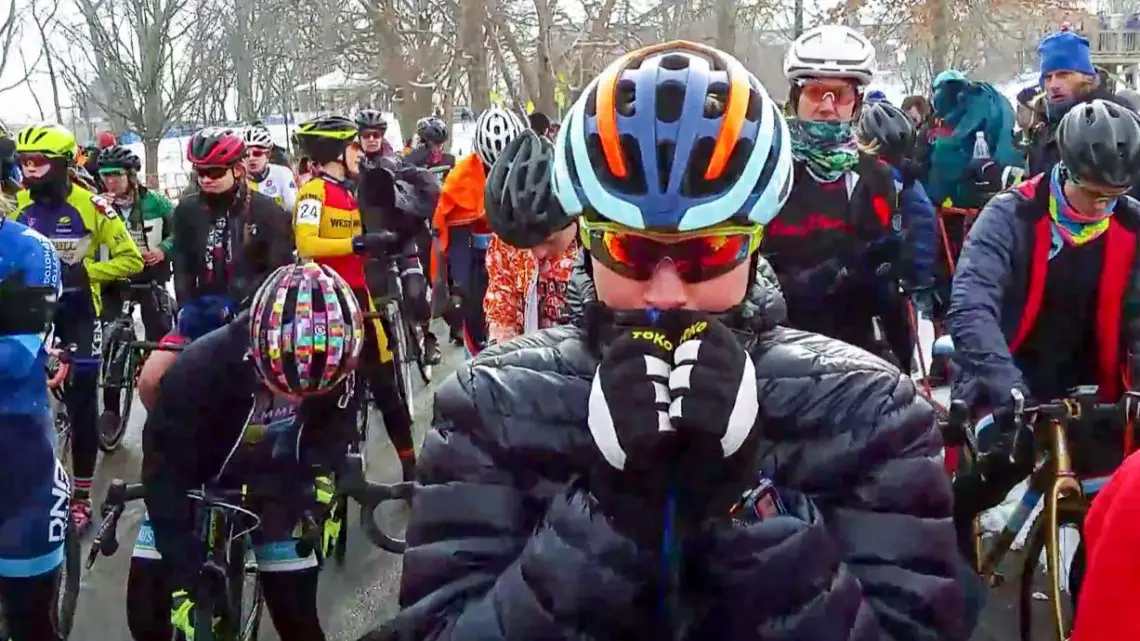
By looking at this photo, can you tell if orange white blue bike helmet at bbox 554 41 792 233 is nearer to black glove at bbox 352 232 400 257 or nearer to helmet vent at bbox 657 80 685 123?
helmet vent at bbox 657 80 685 123

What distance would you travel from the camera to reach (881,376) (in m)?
1.98

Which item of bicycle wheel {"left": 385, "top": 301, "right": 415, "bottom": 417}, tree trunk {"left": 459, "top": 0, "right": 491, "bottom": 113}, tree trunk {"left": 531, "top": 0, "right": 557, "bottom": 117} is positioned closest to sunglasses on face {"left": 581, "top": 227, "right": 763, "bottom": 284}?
bicycle wheel {"left": 385, "top": 301, "right": 415, "bottom": 417}

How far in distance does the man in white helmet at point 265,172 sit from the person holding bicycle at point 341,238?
89.2 inches

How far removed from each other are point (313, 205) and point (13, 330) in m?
2.98

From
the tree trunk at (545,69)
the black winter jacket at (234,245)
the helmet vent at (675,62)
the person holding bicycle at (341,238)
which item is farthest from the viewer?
the tree trunk at (545,69)

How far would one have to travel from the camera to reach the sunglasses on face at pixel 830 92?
418 cm

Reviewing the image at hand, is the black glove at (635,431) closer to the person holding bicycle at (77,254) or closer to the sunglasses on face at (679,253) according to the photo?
the sunglasses on face at (679,253)

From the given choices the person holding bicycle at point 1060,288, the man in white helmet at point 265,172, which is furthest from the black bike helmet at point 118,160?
the person holding bicycle at point 1060,288

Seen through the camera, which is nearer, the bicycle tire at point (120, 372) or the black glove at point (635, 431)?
the black glove at point (635, 431)

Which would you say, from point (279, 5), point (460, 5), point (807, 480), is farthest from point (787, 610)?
point (279, 5)

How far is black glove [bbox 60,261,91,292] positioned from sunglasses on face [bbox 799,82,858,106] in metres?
4.70

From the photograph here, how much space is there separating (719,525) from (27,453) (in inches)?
113

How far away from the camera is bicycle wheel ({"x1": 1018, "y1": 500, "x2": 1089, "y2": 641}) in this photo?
143 inches

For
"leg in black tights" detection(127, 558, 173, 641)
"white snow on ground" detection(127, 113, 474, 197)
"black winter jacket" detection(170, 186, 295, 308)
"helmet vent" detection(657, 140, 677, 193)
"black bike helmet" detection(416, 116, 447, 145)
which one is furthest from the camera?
"white snow on ground" detection(127, 113, 474, 197)
